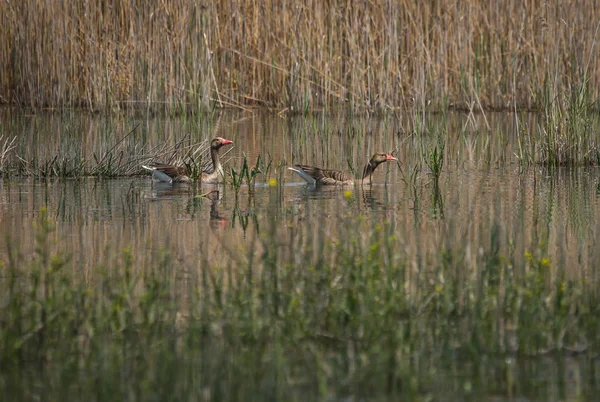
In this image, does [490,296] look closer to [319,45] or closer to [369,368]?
[369,368]

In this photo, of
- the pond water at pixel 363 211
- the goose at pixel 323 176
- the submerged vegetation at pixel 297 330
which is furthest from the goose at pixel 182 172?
the submerged vegetation at pixel 297 330

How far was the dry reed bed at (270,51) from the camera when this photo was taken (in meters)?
16.3

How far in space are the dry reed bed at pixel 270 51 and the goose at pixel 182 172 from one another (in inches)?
202

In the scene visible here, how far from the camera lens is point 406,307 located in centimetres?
510

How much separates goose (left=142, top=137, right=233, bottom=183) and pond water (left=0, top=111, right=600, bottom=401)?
0.38 ft

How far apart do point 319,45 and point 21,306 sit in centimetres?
1201

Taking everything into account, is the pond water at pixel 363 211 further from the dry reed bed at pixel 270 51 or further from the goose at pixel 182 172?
the dry reed bed at pixel 270 51

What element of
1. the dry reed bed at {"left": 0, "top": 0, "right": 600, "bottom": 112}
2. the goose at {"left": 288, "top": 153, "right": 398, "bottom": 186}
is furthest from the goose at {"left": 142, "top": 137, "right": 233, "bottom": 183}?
the dry reed bed at {"left": 0, "top": 0, "right": 600, "bottom": 112}

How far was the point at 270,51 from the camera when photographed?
57.2 ft

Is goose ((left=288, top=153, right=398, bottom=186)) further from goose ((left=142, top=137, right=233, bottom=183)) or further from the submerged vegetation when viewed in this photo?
the submerged vegetation

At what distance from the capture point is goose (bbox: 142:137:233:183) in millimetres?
10297

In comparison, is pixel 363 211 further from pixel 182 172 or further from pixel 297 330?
pixel 297 330

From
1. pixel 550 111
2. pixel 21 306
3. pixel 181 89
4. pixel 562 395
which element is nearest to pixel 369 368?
pixel 562 395

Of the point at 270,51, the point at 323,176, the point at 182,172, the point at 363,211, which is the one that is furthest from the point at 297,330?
the point at 270,51
